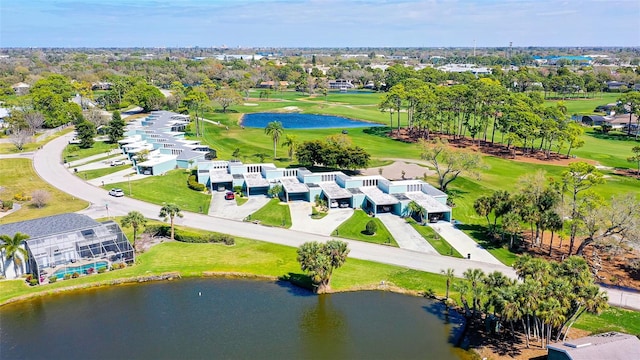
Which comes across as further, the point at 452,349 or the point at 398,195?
the point at 398,195

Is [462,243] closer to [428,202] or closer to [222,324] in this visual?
[428,202]

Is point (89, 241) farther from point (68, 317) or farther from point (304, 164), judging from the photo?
point (304, 164)

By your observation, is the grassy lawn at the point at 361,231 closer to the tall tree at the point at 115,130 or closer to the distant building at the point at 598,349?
the distant building at the point at 598,349

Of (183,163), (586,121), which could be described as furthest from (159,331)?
(586,121)

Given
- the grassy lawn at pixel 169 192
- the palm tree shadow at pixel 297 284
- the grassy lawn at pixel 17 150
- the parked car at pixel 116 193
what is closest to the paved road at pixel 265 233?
the parked car at pixel 116 193

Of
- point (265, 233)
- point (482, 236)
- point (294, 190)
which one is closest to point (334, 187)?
point (294, 190)

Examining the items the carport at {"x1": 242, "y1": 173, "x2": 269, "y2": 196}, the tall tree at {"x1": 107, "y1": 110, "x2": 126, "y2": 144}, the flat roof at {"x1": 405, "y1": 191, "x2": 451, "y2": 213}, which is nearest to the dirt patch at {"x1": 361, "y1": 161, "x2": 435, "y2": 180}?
the flat roof at {"x1": 405, "y1": 191, "x2": 451, "y2": 213}
